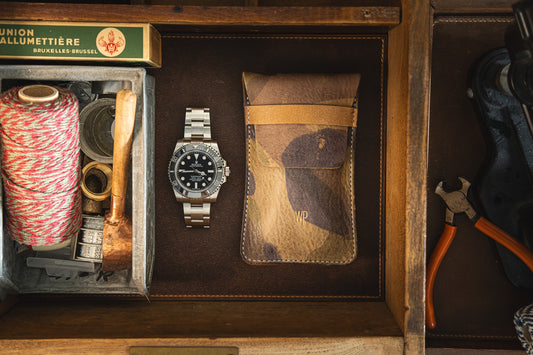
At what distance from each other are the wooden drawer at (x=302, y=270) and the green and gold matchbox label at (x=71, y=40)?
3cm

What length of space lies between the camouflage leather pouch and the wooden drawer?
87 mm

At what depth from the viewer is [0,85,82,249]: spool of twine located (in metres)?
1.03

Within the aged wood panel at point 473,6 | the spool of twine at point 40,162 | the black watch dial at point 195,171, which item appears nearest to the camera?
the spool of twine at point 40,162

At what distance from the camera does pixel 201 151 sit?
1.31 metres

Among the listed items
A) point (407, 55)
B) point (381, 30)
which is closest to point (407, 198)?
point (407, 55)

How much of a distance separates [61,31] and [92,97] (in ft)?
0.74

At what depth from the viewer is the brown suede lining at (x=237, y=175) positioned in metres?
1.32

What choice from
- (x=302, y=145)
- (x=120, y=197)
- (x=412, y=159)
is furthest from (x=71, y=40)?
(x=412, y=159)

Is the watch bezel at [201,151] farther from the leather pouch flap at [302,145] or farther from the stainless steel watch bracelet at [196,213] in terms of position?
the leather pouch flap at [302,145]

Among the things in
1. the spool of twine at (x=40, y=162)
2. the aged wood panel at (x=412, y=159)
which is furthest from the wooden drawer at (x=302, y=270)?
the spool of twine at (x=40, y=162)

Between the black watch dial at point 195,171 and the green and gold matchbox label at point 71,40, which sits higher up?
the green and gold matchbox label at point 71,40

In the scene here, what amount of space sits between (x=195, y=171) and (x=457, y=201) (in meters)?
0.87

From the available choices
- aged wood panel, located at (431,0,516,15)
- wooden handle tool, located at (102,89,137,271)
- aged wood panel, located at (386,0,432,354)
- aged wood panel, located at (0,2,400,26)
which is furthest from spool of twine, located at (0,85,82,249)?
aged wood panel, located at (431,0,516,15)

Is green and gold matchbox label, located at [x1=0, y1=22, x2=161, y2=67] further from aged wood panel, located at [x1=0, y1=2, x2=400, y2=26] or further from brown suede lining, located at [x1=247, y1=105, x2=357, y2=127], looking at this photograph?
brown suede lining, located at [x1=247, y1=105, x2=357, y2=127]
